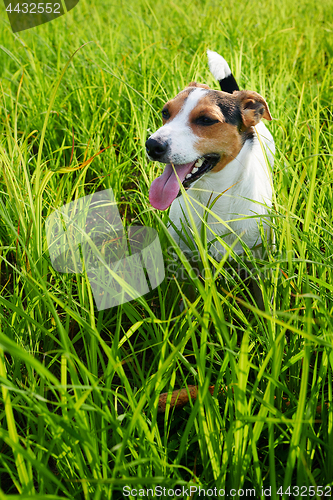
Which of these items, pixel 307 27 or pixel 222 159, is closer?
pixel 222 159

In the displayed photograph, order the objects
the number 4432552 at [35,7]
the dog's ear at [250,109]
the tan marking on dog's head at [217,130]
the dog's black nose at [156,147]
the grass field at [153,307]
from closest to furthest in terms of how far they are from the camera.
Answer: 1. the grass field at [153,307]
2. the dog's black nose at [156,147]
3. the tan marking on dog's head at [217,130]
4. the dog's ear at [250,109]
5. the number 4432552 at [35,7]

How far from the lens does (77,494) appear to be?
1151 mm

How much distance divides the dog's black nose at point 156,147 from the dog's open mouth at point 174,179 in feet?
0.35

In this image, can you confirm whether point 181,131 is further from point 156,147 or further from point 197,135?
point 156,147

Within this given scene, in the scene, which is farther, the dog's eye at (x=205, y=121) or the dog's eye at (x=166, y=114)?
the dog's eye at (x=166, y=114)

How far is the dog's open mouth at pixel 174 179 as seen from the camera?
6.59 feet

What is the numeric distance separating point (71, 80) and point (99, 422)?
127 inches

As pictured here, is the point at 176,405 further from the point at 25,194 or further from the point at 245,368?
the point at 25,194

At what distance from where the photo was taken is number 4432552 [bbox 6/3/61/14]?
4777mm

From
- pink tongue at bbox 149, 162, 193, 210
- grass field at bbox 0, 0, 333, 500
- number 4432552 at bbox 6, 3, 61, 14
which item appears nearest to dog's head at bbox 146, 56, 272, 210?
pink tongue at bbox 149, 162, 193, 210

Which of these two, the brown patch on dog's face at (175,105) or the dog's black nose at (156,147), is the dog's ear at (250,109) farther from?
the dog's black nose at (156,147)

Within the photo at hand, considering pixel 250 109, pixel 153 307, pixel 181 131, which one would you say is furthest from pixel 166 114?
pixel 153 307

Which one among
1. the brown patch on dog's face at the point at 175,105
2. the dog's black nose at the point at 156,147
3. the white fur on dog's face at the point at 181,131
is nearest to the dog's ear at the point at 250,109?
the white fur on dog's face at the point at 181,131

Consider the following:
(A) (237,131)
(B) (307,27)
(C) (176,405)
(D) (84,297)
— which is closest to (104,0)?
(B) (307,27)
